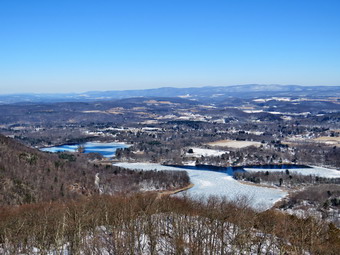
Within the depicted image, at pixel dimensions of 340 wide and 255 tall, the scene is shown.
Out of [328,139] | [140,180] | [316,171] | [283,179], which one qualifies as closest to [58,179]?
[140,180]

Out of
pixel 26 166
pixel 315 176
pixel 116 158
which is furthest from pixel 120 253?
pixel 116 158

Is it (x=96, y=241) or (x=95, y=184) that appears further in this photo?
(x=95, y=184)

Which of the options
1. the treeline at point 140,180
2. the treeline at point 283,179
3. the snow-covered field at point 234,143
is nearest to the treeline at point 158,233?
the treeline at point 140,180

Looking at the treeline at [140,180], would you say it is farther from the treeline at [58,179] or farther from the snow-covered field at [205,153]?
the snow-covered field at [205,153]

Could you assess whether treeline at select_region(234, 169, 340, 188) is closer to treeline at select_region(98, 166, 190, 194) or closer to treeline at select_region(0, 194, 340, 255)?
treeline at select_region(98, 166, 190, 194)

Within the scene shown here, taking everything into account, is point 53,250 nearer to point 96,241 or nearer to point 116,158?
point 96,241

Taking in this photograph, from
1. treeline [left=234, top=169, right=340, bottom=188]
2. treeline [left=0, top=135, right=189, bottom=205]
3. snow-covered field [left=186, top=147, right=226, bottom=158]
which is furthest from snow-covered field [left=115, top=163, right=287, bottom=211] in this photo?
snow-covered field [left=186, top=147, right=226, bottom=158]

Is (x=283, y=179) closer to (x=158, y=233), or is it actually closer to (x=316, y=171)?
(x=316, y=171)
